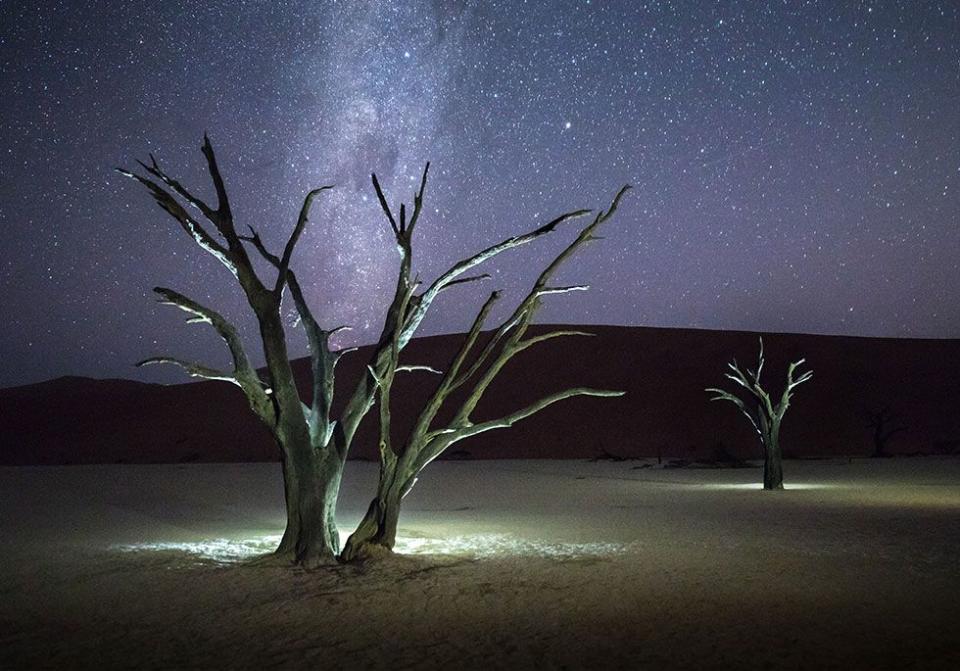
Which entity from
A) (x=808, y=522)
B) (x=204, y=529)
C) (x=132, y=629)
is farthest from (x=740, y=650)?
(x=204, y=529)

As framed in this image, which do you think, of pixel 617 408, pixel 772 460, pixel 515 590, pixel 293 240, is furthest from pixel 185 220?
pixel 617 408

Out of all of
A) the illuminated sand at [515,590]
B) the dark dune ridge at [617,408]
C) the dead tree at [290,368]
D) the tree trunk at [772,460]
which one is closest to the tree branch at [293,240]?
the dead tree at [290,368]

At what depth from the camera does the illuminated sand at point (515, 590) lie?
22.3 feet

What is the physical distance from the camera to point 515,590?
365 inches

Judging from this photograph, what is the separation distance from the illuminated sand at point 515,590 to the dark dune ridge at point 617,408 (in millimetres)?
25364

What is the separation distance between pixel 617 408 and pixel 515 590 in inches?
1858

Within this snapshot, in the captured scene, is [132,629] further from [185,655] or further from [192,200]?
[192,200]

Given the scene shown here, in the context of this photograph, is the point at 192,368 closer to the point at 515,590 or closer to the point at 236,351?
the point at 236,351

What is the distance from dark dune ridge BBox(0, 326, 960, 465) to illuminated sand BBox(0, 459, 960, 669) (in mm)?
25364

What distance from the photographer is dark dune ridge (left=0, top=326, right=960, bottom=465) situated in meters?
49.8

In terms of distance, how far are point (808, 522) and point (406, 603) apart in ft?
31.1

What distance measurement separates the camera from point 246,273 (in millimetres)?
11062

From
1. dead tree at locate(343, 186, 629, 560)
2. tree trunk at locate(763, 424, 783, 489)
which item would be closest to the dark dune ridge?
tree trunk at locate(763, 424, 783, 489)

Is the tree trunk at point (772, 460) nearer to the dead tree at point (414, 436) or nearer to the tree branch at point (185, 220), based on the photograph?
the dead tree at point (414, 436)
